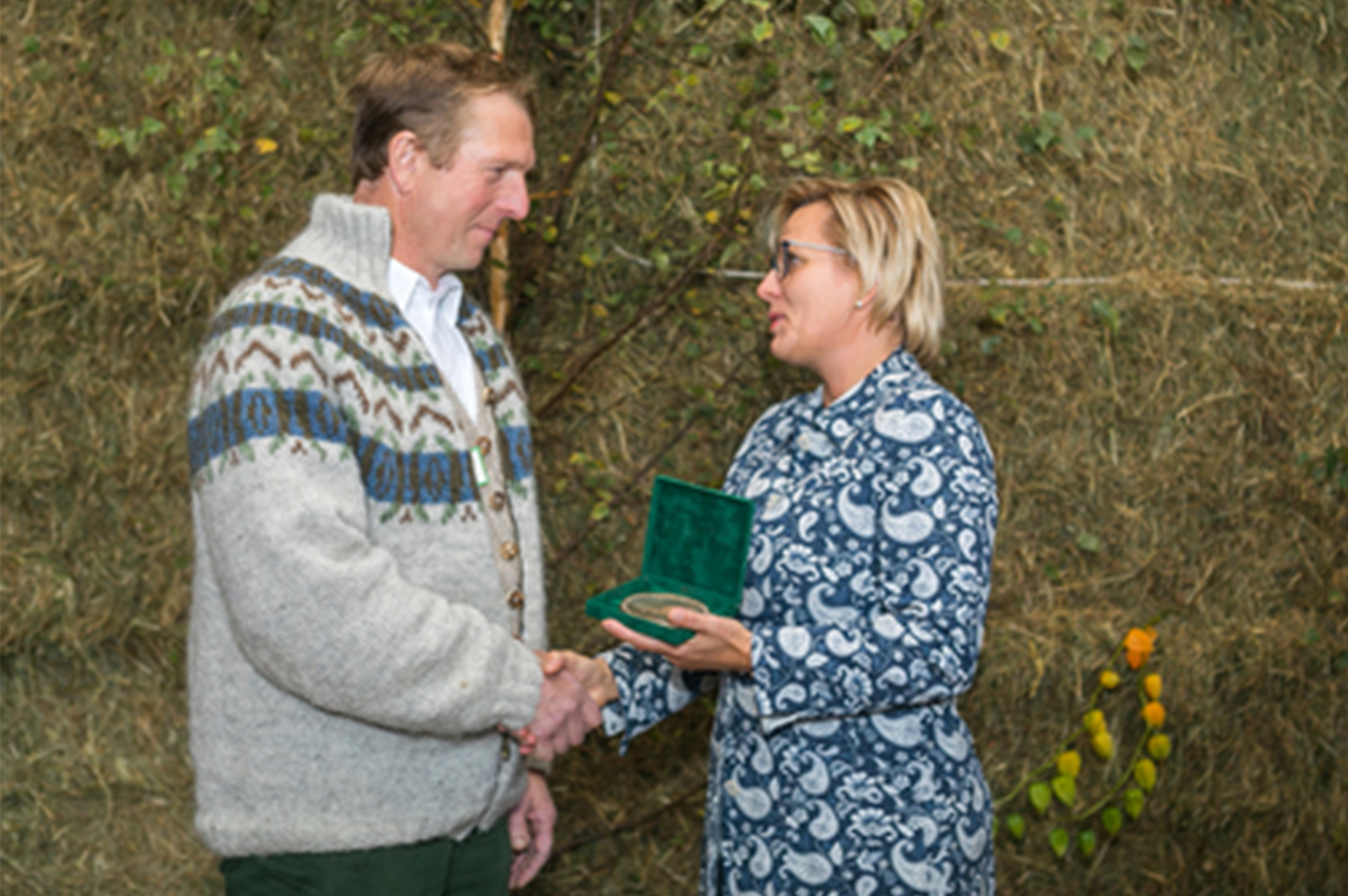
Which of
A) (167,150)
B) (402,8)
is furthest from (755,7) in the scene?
(167,150)

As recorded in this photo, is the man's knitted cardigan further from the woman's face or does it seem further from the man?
the woman's face

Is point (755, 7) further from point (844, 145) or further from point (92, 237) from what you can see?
point (92, 237)

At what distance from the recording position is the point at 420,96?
6.60 ft

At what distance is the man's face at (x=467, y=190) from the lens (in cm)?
203

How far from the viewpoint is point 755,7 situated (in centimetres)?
318

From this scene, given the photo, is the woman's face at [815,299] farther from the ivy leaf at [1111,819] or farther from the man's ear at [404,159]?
the ivy leaf at [1111,819]

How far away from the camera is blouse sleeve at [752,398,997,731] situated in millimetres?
1981

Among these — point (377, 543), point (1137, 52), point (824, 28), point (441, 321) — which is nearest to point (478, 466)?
point (377, 543)

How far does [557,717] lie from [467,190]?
0.89 metres

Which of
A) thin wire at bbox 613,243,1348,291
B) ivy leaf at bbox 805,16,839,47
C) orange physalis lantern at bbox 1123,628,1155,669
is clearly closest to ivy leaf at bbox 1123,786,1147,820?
orange physalis lantern at bbox 1123,628,1155,669

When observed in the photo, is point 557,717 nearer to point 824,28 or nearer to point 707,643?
point 707,643

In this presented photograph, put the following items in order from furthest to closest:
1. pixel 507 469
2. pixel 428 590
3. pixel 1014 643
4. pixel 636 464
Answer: pixel 636 464
pixel 1014 643
pixel 507 469
pixel 428 590

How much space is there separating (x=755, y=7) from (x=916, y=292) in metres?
1.25

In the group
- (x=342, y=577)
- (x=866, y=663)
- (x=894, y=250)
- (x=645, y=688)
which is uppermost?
(x=894, y=250)
